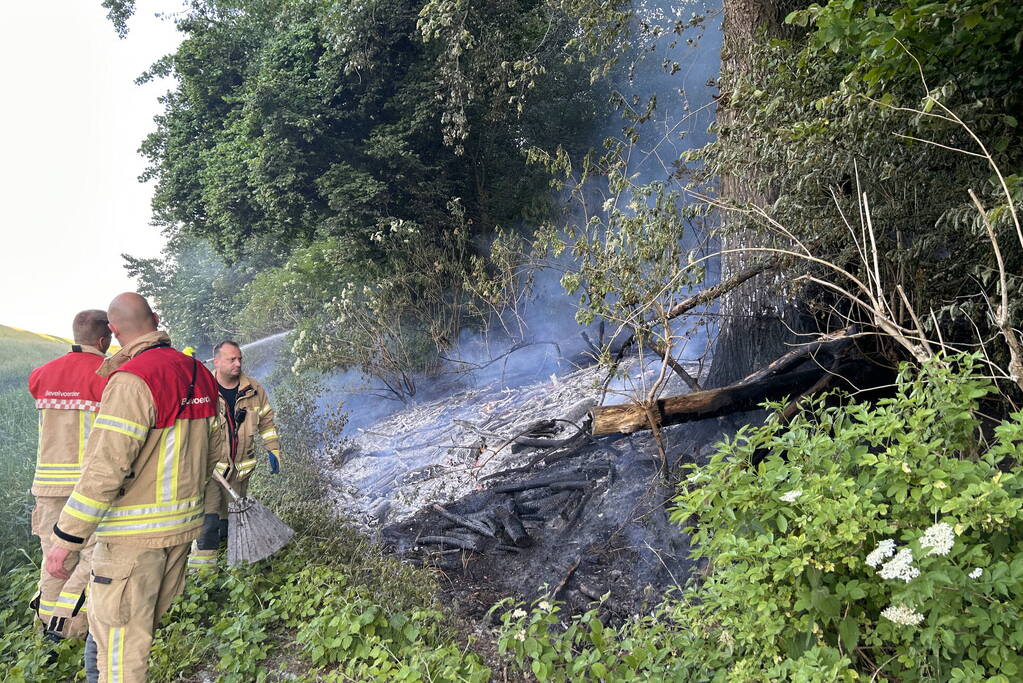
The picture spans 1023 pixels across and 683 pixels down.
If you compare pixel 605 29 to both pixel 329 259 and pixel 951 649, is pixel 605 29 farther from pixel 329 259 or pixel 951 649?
pixel 951 649

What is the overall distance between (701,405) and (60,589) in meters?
4.07

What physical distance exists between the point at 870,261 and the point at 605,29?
12.6ft

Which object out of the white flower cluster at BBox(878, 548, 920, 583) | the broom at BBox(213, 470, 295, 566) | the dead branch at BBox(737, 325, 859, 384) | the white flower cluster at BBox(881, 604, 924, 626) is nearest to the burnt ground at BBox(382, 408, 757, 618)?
the dead branch at BBox(737, 325, 859, 384)

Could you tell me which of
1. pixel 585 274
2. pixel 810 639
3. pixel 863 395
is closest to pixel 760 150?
pixel 585 274

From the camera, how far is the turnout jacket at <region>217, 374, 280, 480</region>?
17.9 feet

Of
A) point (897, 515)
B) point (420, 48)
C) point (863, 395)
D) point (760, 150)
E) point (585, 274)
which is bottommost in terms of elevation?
point (863, 395)

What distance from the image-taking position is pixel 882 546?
2234mm

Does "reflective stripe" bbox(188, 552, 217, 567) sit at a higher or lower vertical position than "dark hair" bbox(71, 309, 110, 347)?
lower

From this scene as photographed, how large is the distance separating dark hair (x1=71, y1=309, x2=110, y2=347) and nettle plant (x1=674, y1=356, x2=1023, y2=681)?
140 inches

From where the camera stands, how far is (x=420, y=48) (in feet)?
33.3

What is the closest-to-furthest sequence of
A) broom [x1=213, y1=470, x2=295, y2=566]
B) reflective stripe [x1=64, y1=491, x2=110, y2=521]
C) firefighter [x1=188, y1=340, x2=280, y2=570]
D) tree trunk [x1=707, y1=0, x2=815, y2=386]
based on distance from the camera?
1. reflective stripe [x1=64, y1=491, x2=110, y2=521]
2. broom [x1=213, y1=470, x2=295, y2=566]
3. firefighter [x1=188, y1=340, x2=280, y2=570]
4. tree trunk [x1=707, y1=0, x2=815, y2=386]

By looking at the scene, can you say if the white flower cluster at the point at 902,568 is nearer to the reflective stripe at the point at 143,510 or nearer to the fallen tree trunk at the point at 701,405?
the fallen tree trunk at the point at 701,405

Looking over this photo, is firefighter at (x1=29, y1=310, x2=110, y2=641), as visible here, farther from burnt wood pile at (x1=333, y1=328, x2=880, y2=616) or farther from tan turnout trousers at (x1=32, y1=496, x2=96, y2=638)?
burnt wood pile at (x1=333, y1=328, x2=880, y2=616)

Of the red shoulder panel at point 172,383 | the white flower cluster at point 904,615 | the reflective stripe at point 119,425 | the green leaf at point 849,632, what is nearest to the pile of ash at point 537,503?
the green leaf at point 849,632
